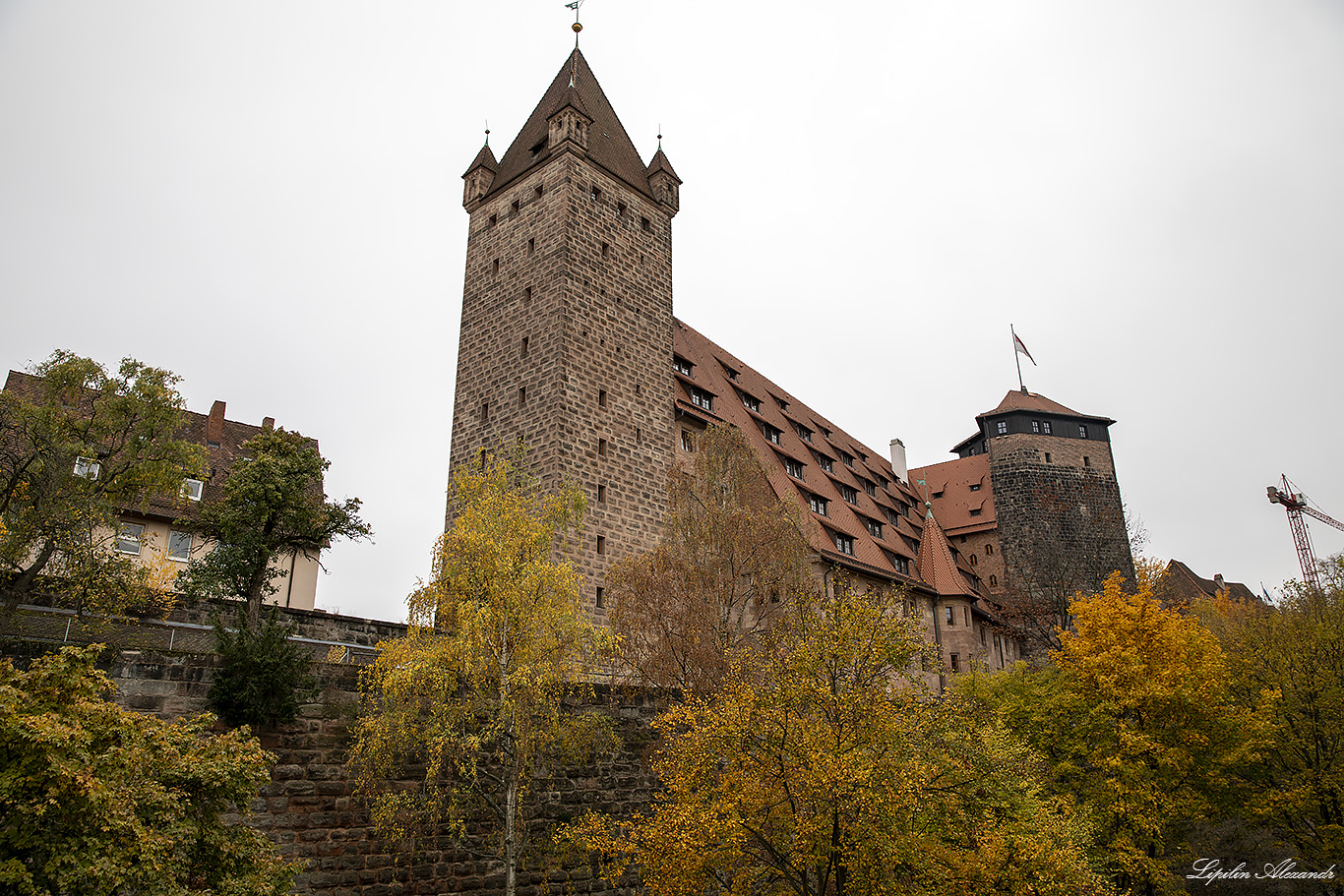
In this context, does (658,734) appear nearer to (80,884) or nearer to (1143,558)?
(80,884)

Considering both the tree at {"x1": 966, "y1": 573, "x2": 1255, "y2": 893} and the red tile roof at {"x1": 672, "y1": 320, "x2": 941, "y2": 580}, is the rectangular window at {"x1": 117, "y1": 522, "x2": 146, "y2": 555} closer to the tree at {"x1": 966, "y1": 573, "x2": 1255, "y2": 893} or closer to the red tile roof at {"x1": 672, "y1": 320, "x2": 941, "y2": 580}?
the red tile roof at {"x1": 672, "y1": 320, "x2": 941, "y2": 580}

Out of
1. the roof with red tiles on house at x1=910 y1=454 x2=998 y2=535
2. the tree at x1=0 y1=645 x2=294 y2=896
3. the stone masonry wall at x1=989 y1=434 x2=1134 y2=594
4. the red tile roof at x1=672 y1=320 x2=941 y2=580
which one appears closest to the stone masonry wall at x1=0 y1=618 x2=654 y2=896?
the tree at x1=0 y1=645 x2=294 y2=896

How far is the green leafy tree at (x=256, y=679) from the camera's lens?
14.2 m

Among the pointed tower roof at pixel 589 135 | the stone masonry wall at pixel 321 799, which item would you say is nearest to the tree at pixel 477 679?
the stone masonry wall at pixel 321 799

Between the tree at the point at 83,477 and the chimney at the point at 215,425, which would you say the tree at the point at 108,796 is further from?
the chimney at the point at 215,425

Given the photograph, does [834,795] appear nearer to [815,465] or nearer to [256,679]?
[256,679]

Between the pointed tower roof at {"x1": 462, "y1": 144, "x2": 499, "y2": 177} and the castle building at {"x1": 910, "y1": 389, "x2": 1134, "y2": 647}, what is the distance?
30.1 meters

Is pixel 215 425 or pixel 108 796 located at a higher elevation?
pixel 215 425

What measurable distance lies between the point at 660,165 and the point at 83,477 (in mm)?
22109

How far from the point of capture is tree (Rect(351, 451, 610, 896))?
46.3 feet

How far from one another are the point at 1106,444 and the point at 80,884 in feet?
169

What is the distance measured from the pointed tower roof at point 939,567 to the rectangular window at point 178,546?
2907 centimetres

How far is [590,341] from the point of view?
1109 inches

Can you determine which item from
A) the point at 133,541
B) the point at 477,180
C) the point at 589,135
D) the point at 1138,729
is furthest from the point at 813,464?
the point at 133,541
